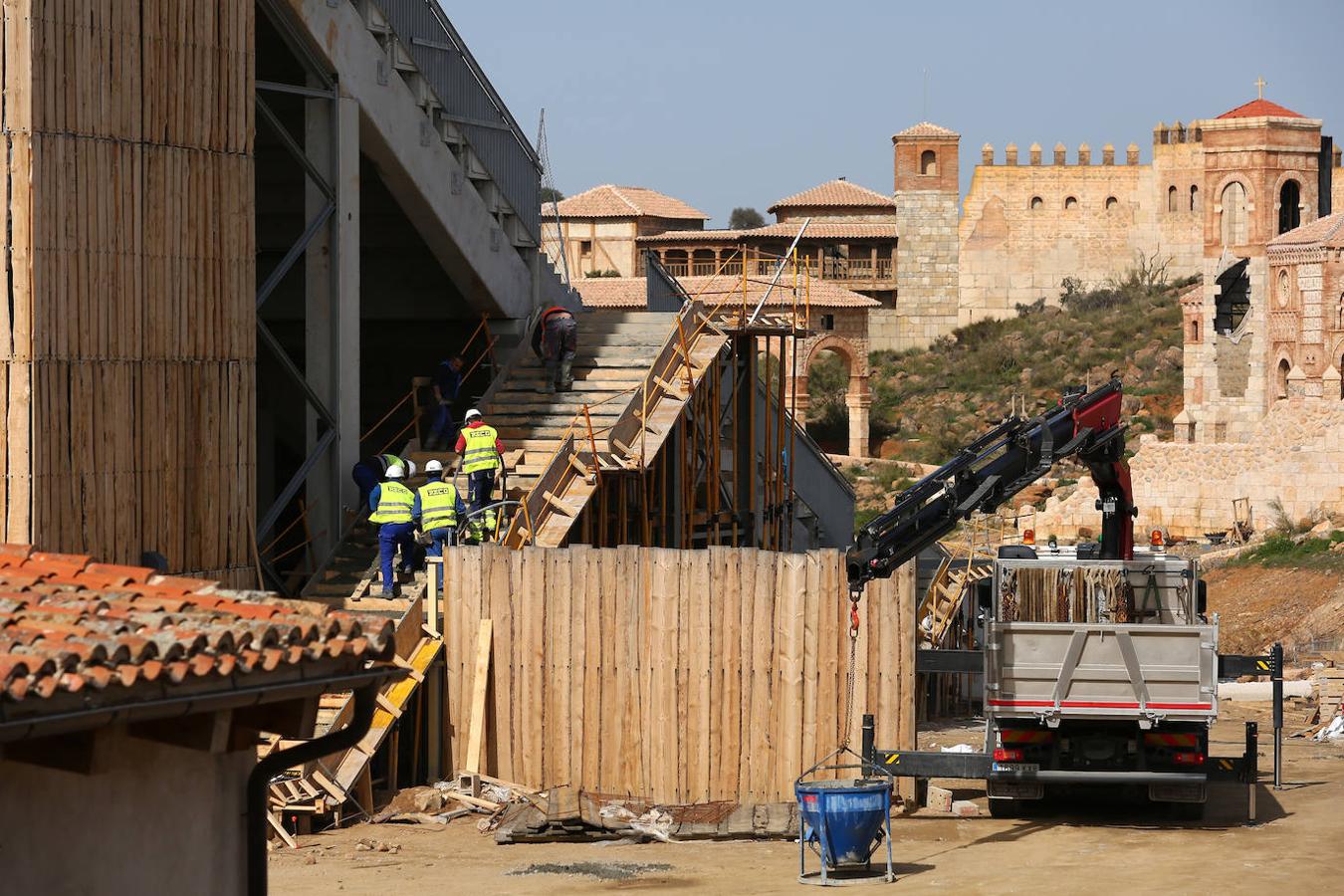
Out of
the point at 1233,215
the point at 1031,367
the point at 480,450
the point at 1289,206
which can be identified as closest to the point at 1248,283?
the point at 1233,215

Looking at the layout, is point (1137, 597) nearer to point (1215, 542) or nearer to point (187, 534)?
point (187, 534)

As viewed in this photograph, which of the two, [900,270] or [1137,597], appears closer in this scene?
[1137,597]

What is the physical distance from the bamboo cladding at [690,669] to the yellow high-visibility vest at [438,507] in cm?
202

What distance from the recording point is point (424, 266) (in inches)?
1148

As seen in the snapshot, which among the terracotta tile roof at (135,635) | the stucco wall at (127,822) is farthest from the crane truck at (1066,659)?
the stucco wall at (127,822)

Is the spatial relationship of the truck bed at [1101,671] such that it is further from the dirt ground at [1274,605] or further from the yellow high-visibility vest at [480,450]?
the dirt ground at [1274,605]

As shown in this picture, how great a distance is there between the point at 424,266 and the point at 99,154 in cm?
1009

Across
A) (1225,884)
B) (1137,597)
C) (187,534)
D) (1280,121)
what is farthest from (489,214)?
(1280,121)

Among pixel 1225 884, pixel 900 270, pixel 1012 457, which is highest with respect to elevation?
pixel 900 270

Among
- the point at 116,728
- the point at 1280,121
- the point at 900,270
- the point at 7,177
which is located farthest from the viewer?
the point at 900,270

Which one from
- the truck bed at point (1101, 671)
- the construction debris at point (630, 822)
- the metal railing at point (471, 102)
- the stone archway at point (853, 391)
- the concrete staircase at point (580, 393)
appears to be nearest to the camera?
the truck bed at point (1101, 671)

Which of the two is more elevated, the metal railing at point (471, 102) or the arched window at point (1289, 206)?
the arched window at point (1289, 206)

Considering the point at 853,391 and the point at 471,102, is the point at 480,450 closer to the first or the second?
the point at 471,102

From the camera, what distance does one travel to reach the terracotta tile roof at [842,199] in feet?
295
